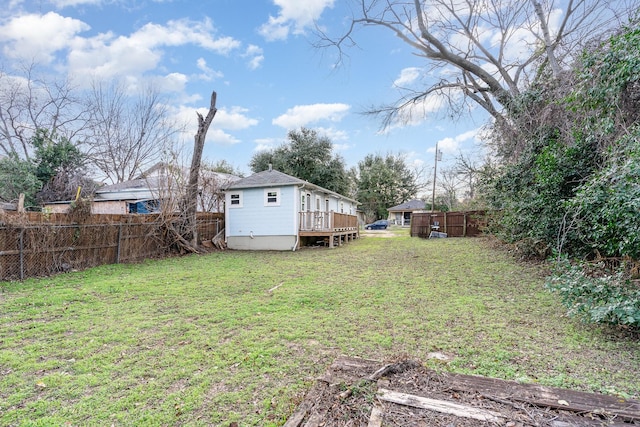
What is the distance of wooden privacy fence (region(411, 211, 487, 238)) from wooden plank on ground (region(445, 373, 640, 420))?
53.6ft

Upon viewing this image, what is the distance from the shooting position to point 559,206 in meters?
6.29

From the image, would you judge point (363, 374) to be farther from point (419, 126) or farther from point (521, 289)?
point (419, 126)

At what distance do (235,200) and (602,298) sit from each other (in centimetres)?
1356

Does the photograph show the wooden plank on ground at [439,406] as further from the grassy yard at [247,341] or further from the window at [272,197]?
the window at [272,197]

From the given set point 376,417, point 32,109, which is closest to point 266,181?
point 376,417

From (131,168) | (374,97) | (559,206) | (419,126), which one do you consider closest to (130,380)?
(559,206)

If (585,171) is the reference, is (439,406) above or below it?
below

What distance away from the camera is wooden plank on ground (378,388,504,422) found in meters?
1.96

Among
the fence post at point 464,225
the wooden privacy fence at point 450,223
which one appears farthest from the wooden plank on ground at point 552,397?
the fence post at point 464,225

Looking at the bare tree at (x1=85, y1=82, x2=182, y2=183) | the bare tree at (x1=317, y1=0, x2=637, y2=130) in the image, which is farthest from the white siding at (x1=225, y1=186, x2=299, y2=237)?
the bare tree at (x1=85, y1=82, x2=182, y2=183)

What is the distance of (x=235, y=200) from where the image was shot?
48.5 feet

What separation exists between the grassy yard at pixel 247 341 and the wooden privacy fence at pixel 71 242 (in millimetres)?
901

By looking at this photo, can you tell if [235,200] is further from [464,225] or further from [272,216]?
[464,225]

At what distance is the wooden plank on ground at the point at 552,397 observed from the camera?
2.06 metres
